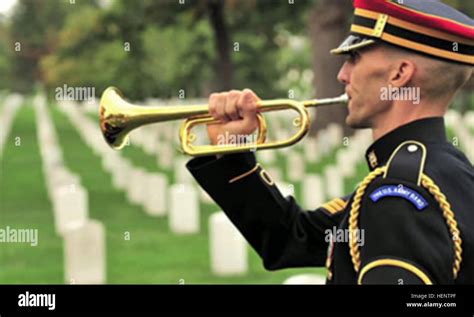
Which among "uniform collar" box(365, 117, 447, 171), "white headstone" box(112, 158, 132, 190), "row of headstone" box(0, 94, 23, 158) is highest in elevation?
"row of headstone" box(0, 94, 23, 158)

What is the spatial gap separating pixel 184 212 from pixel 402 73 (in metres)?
10.5

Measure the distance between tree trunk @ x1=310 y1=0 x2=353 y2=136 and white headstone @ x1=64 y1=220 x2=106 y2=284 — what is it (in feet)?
66.7

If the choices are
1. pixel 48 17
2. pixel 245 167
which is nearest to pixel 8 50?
pixel 48 17

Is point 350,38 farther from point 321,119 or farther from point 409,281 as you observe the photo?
point 321,119

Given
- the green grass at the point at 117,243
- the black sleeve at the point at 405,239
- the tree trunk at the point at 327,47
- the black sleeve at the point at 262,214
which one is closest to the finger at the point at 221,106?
the black sleeve at the point at 262,214

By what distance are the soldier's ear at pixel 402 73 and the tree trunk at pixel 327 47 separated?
26.4 meters

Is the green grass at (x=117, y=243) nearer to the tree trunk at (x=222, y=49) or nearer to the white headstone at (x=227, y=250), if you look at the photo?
the white headstone at (x=227, y=250)

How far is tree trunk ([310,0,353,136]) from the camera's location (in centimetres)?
2998

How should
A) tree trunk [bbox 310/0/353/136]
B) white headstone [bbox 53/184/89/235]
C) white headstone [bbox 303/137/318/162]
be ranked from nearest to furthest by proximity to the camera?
white headstone [bbox 53/184/89/235]
white headstone [bbox 303/137/318/162]
tree trunk [bbox 310/0/353/136]

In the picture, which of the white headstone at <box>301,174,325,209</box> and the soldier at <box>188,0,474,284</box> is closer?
the soldier at <box>188,0,474,284</box>

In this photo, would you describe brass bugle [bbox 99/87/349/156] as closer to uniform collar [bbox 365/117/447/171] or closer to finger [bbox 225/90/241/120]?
finger [bbox 225/90/241/120]

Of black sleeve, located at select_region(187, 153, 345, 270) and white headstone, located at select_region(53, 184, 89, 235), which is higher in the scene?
white headstone, located at select_region(53, 184, 89, 235)

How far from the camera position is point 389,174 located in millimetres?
3092

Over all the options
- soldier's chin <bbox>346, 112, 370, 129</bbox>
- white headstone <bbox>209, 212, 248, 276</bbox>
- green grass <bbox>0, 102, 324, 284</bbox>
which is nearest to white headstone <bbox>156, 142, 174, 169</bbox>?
green grass <bbox>0, 102, 324, 284</bbox>
